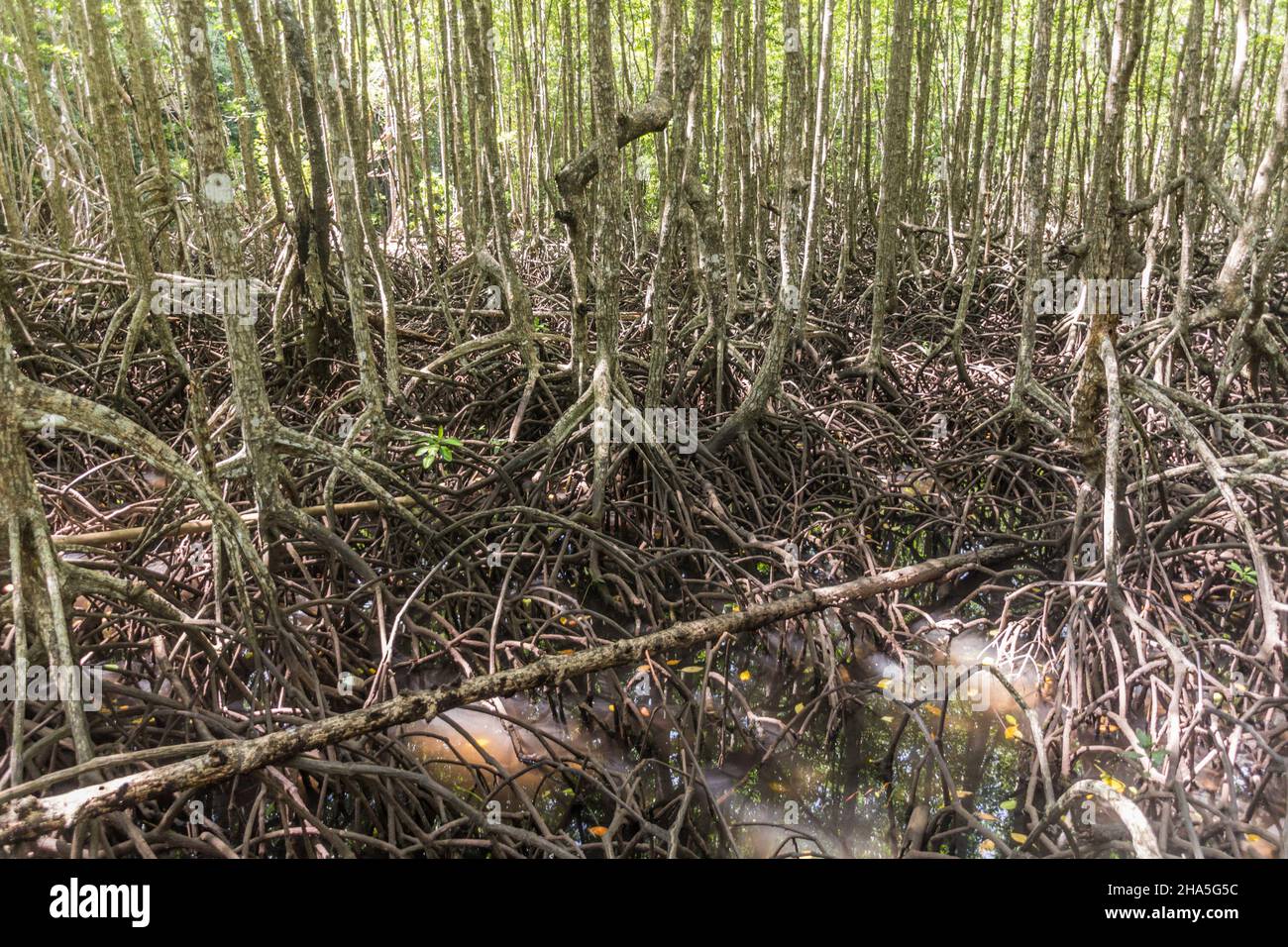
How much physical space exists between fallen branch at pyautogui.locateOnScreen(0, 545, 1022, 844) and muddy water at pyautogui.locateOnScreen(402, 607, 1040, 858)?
0.11m

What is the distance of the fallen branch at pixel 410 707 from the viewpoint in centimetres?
178

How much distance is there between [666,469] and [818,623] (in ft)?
3.46

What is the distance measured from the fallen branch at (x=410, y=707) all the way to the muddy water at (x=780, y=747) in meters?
0.11

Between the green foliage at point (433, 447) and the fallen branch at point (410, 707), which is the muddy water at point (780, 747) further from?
the green foliage at point (433, 447)

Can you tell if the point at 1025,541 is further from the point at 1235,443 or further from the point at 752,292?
the point at 752,292

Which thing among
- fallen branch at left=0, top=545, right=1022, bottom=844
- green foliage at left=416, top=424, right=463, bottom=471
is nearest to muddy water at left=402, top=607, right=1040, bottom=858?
fallen branch at left=0, top=545, right=1022, bottom=844

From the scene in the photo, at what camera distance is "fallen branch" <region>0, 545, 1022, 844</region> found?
1.78 metres

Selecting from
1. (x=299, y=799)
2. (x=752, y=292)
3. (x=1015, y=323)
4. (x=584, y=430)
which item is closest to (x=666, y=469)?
(x=584, y=430)

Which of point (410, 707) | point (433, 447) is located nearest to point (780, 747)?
point (410, 707)

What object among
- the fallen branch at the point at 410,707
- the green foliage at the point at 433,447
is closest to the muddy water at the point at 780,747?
the fallen branch at the point at 410,707

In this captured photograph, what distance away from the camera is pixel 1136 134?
20.8ft

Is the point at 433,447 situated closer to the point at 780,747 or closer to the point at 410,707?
the point at 410,707

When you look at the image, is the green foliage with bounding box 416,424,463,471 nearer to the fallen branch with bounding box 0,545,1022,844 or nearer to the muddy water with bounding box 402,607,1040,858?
the muddy water with bounding box 402,607,1040,858
